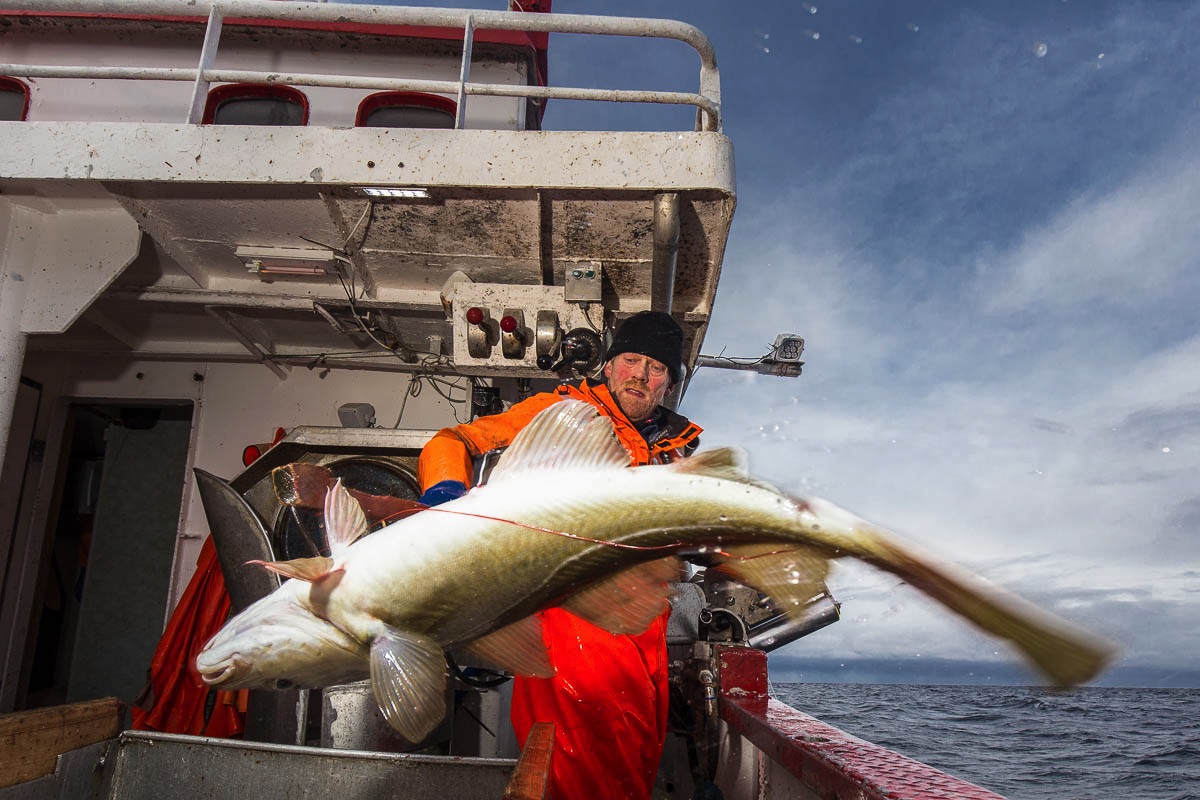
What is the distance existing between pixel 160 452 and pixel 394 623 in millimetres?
8425

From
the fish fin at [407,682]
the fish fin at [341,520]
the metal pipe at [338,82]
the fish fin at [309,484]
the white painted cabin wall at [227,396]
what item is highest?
the metal pipe at [338,82]

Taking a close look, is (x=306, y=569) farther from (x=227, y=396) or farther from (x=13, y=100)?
(x=13, y=100)

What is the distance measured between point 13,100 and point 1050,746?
3433 cm

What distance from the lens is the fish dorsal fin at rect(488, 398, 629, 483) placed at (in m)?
1.47

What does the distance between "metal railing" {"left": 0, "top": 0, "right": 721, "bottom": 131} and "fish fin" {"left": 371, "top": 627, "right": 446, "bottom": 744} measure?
11.1 ft

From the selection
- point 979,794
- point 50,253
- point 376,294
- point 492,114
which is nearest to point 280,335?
point 376,294

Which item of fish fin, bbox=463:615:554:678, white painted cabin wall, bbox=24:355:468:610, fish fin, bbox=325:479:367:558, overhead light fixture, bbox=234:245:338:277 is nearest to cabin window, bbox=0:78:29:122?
white painted cabin wall, bbox=24:355:468:610

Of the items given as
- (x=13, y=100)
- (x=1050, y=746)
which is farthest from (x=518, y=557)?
(x=1050, y=746)

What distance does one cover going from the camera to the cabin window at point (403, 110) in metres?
5.54

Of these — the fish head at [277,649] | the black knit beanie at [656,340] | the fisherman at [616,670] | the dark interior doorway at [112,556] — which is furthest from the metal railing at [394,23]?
the dark interior doorway at [112,556]

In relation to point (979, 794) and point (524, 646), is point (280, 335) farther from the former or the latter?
point (979, 794)

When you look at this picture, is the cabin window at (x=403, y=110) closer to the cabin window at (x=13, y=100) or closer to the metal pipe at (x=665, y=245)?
the metal pipe at (x=665, y=245)

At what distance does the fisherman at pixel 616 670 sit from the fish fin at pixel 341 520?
1292 mm

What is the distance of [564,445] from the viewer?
4.90ft
